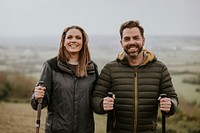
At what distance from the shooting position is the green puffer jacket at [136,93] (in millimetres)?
1910

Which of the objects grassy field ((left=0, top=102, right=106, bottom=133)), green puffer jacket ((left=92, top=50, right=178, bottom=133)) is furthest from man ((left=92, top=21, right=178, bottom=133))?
grassy field ((left=0, top=102, right=106, bottom=133))

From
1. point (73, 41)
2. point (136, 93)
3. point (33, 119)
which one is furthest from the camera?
point (33, 119)

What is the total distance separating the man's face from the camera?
1910 mm

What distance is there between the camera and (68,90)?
1.95 meters

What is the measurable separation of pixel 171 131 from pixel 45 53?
5.92 feet

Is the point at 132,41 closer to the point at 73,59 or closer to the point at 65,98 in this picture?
the point at 73,59

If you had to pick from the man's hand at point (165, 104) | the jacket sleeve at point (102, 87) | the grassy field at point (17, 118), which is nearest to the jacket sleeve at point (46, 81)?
the jacket sleeve at point (102, 87)

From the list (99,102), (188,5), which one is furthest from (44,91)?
(188,5)

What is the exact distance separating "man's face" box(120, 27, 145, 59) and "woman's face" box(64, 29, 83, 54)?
32 centimetres

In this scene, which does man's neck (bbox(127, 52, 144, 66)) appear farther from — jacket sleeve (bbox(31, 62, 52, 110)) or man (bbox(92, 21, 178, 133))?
jacket sleeve (bbox(31, 62, 52, 110))

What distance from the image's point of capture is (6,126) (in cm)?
359

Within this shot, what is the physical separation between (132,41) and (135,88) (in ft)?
1.02

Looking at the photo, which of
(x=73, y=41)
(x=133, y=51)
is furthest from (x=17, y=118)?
(x=133, y=51)

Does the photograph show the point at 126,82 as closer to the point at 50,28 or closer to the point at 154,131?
the point at 154,131
